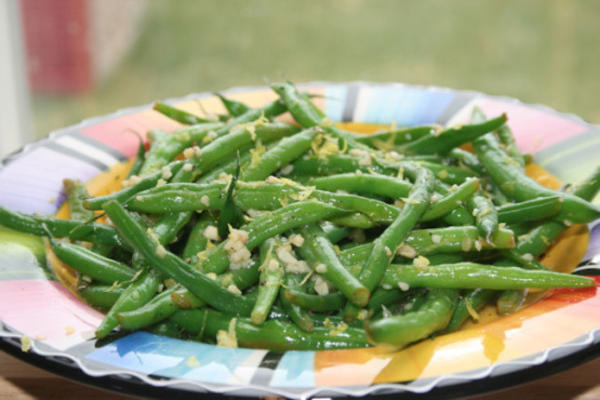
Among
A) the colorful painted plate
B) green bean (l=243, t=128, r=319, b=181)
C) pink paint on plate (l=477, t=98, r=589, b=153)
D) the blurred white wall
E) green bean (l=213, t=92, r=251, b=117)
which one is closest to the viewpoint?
the colorful painted plate

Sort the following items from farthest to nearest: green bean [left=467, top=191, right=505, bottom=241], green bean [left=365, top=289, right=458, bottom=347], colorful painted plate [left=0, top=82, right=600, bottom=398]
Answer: green bean [left=467, top=191, right=505, bottom=241] → green bean [left=365, top=289, right=458, bottom=347] → colorful painted plate [left=0, top=82, right=600, bottom=398]

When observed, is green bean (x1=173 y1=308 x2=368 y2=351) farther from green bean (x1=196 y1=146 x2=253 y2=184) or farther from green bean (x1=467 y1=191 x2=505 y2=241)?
green bean (x1=196 y1=146 x2=253 y2=184)

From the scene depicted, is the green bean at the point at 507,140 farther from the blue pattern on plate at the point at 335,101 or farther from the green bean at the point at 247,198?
the green bean at the point at 247,198

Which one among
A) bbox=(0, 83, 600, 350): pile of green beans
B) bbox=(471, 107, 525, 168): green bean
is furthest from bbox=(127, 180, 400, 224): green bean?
bbox=(471, 107, 525, 168): green bean

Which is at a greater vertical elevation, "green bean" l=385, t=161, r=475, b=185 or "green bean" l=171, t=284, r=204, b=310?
"green bean" l=385, t=161, r=475, b=185

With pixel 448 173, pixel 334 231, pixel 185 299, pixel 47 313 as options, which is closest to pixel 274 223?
pixel 334 231

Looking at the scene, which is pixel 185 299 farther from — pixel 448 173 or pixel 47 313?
pixel 448 173

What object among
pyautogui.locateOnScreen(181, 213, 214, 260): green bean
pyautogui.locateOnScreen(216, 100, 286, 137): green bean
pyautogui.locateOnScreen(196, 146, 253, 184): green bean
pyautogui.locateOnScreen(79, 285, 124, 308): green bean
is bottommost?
pyautogui.locateOnScreen(79, 285, 124, 308): green bean

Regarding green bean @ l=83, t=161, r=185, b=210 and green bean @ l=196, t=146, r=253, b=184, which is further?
green bean @ l=196, t=146, r=253, b=184
